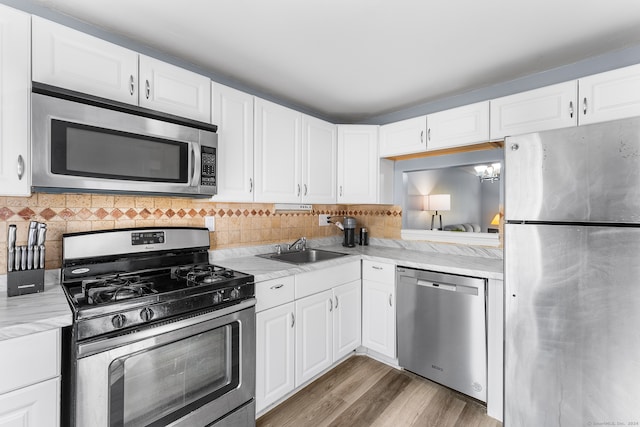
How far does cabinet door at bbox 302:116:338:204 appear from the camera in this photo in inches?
102

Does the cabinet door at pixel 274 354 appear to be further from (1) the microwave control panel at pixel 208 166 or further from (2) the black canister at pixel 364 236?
(2) the black canister at pixel 364 236

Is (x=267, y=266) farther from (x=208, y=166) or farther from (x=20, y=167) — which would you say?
(x=20, y=167)

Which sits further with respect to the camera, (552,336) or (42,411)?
(552,336)

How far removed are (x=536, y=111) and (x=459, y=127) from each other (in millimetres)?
512

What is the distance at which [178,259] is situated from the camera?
197 cm

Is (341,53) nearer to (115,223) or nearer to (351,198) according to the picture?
(351,198)

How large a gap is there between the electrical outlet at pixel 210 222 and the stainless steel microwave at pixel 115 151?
44 centimetres

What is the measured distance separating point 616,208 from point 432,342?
1.43 m

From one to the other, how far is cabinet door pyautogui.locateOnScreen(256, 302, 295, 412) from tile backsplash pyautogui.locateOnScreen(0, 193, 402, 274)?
767 mm

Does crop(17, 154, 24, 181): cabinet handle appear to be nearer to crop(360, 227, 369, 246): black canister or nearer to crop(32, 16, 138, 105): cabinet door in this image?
crop(32, 16, 138, 105): cabinet door

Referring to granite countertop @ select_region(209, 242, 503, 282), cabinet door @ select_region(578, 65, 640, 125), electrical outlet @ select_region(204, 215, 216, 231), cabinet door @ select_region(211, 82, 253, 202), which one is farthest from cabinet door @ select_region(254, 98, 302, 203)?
cabinet door @ select_region(578, 65, 640, 125)

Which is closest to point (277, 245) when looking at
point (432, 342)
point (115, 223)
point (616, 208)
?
point (115, 223)

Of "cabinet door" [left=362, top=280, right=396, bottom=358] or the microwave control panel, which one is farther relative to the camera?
"cabinet door" [left=362, top=280, right=396, bottom=358]

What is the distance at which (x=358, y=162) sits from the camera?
292 cm
